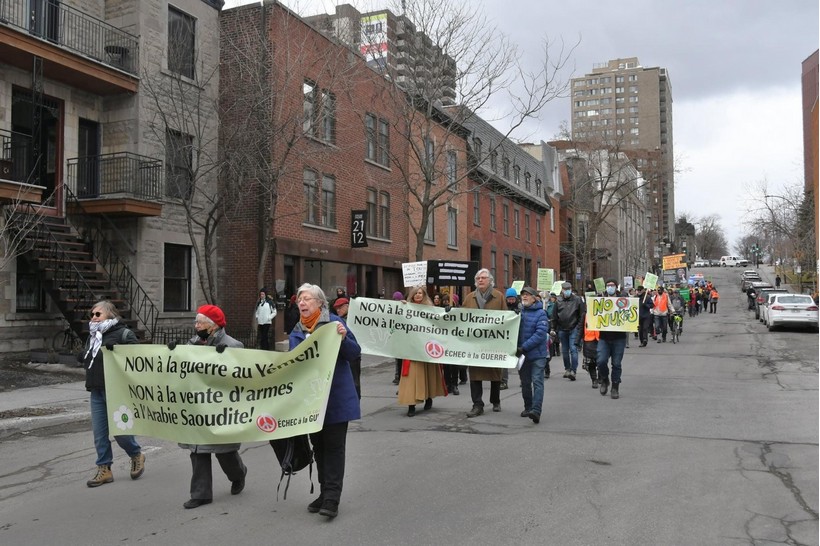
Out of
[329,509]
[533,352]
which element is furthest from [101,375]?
[533,352]

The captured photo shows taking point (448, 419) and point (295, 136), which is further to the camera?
point (295, 136)

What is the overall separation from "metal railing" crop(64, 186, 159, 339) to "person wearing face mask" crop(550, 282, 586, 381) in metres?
9.86

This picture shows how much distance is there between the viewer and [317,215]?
23516 mm

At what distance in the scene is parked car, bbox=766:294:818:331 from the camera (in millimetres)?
26641

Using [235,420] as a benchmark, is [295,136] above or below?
above

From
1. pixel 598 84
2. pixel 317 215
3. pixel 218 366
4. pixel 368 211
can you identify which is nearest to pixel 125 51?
pixel 317 215

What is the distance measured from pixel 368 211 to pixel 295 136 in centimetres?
778

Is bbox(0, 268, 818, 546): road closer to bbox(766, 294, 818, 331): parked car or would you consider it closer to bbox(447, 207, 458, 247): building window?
bbox(766, 294, 818, 331): parked car

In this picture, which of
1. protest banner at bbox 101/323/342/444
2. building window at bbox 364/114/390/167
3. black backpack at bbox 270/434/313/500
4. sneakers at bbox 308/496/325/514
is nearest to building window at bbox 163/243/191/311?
building window at bbox 364/114/390/167

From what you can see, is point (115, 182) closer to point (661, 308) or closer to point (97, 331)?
point (97, 331)

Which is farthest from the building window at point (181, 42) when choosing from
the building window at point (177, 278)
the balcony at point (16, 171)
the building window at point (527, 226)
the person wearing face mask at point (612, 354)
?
the building window at point (527, 226)

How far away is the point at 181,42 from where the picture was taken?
64.5ft

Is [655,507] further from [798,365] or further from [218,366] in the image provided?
[798,365]

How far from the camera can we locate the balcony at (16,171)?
1466 centimetres
